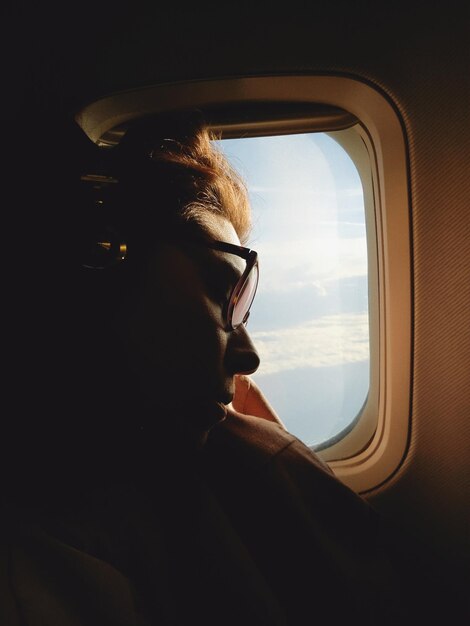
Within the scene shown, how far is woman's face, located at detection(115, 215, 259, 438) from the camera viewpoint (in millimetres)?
705

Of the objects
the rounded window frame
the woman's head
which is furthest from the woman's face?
the rounded window frame

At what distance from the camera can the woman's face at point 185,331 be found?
71 cm

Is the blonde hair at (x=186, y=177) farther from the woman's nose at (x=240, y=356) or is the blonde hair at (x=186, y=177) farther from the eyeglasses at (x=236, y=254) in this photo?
the woman's nose at (x=240, y=356)

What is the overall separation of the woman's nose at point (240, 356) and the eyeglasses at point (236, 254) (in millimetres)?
32

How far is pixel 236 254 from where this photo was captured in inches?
30.2

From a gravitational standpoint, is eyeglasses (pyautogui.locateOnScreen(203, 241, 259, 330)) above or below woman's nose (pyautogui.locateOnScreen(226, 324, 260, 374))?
above

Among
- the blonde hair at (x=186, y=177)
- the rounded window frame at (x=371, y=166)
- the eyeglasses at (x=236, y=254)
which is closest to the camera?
the eyeglasses at (x=236, y=254)

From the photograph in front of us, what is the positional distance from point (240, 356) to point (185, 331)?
139 mm

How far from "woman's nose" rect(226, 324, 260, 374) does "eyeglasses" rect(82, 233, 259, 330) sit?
3cm

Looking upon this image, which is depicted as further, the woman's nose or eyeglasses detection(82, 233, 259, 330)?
the woman's nose

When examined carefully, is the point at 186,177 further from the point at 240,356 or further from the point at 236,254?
the point at 240,356

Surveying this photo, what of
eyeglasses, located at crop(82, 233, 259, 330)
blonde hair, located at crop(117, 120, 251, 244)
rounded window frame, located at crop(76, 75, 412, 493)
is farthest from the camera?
rounded window frame, located at crop(76, 75, 412, 493)

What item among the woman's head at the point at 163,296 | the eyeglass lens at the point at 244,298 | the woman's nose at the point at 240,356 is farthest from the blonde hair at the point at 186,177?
the woman's nose at the point at 240,356

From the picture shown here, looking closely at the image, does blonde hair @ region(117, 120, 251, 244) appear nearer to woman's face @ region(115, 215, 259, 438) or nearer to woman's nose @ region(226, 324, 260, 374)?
woman's face @ region(115, 215, 259, 438)
